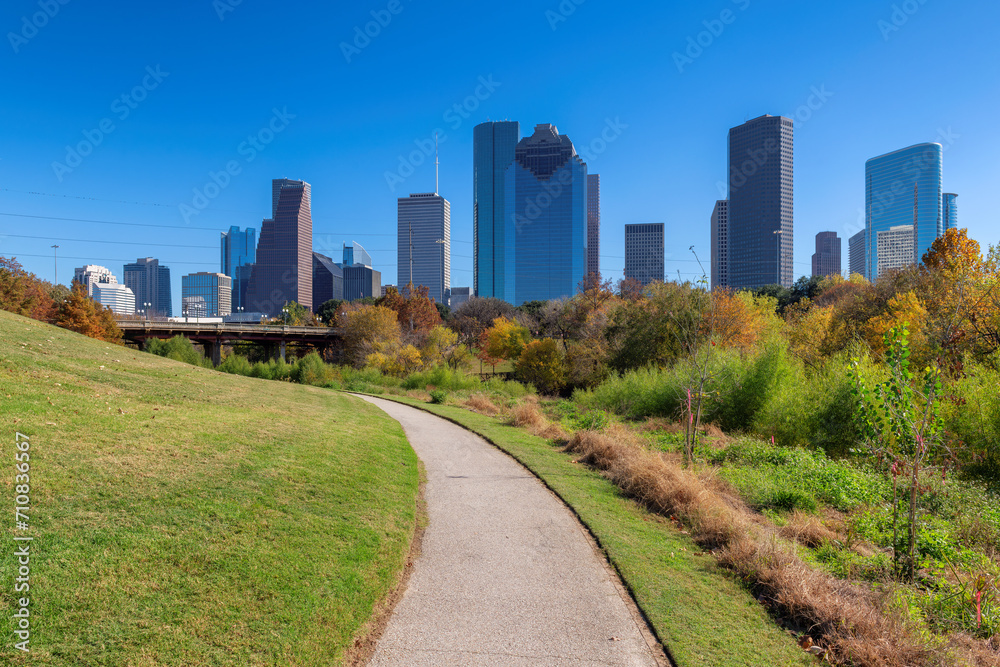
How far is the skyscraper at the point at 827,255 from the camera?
186 meters

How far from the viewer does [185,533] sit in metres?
5.12

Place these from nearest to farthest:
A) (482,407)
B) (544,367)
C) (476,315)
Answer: (482,407) < (544,367) < (476,315)

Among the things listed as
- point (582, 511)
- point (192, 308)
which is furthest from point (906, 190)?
point (192, 308)

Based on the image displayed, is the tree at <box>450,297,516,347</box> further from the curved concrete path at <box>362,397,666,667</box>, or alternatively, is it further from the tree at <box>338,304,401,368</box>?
the curved concrete path at <box>362,397,666,667</box>

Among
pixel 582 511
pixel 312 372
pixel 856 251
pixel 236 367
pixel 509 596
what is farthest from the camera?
pixel 856 251

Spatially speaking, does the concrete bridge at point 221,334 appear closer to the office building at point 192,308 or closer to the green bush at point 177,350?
the green bush at point 177,350

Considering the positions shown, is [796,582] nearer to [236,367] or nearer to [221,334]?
[236,367]

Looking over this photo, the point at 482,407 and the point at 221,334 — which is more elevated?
the point at 221,334

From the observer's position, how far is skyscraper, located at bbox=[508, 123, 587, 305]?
178m

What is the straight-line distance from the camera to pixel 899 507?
657 cm

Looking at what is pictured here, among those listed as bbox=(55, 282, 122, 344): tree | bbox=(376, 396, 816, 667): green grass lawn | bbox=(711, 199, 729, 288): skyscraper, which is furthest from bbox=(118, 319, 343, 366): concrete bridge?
bbox=(711, 199, 729, 288): skyscraper

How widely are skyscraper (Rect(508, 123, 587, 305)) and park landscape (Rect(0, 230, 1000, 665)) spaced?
529ft

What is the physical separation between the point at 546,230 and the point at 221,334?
449 feet

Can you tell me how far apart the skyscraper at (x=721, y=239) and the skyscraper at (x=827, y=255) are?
142 ft
